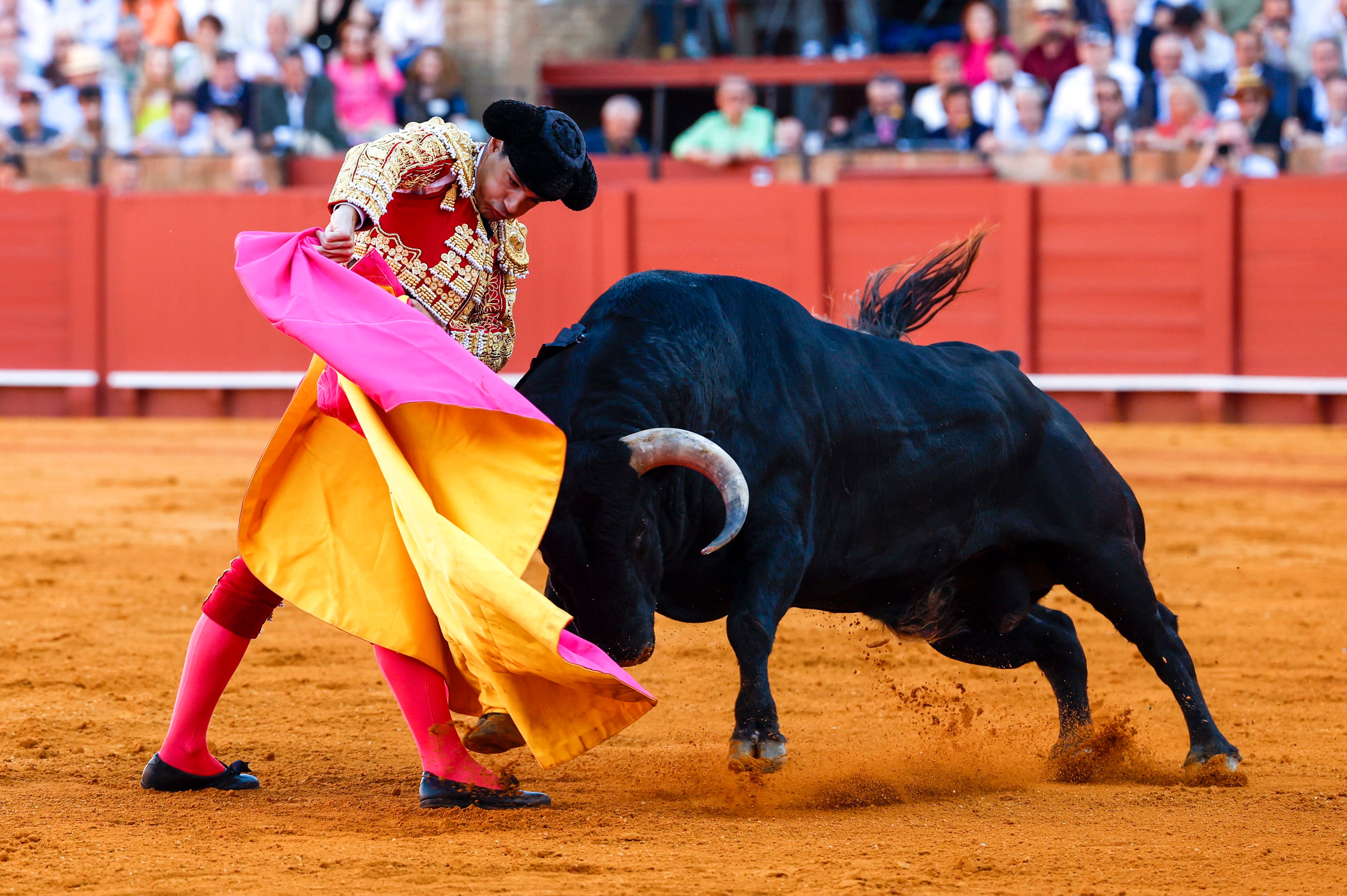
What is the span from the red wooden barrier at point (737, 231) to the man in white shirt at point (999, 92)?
3.51 feet

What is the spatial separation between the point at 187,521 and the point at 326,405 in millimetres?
3811

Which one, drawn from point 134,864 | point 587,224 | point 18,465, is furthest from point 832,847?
point 587,224

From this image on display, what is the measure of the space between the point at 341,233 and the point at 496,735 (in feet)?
2.88

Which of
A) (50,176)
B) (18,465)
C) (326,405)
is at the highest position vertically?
(50,176)

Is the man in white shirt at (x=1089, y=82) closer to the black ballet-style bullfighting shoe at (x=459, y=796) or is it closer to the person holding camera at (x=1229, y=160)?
the person holding camera at (x=1229, y=160)

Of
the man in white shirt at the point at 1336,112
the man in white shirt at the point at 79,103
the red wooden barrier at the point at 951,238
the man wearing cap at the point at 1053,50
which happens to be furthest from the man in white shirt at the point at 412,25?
the man in white shirt at the point at 1336,112

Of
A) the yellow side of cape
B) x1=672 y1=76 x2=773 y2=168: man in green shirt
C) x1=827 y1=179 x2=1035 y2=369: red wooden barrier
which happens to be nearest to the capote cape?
the yellow side of cape

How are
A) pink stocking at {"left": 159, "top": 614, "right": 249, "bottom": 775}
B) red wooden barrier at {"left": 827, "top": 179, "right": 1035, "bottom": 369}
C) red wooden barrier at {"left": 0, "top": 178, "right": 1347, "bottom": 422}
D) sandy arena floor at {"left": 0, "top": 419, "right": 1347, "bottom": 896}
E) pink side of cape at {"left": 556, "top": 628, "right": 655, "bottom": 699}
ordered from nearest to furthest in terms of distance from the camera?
sandy arena floor at {"left": 0, "top": 419, "right": 1347, "bottom": 896} < pink side of cape at {"left": 556, "top": 628, "right": 655, "bottom": 699} < pink stocking at {"left": 159, "top": 614, "right": 249, "bottom": 775} < red wooden barrier at {"left": 0, "top": 178, "right": 1347, "bottom": 422} < red wooden barrier at {"left": 827, "top": 179, "right": 1035, "bottom": 369}

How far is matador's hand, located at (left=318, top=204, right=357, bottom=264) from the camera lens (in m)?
2.53

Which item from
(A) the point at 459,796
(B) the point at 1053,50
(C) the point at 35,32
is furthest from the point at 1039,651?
(C) the point at 35,32

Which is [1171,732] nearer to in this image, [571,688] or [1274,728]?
[1274,728]

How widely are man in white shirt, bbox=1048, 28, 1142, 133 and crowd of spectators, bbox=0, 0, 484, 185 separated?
3515mm

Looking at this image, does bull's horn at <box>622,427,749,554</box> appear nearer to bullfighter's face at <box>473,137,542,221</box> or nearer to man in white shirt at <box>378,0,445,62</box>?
bullfighter's face at <box>473,137,542,221</box>

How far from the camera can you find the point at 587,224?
1008cm
